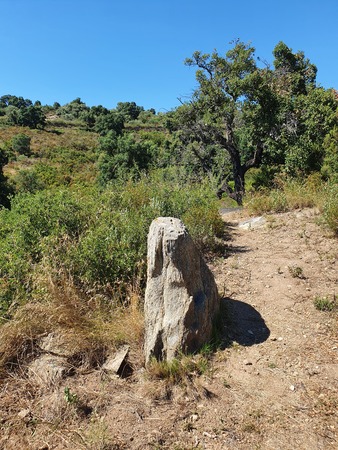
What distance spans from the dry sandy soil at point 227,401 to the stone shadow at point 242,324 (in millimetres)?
11

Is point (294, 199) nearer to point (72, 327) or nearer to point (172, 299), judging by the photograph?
point (172, 299)

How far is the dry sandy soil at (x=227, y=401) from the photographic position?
229 cm

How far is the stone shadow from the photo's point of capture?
327 centimetres

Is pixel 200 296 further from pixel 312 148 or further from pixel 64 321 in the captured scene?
pixel 312 148

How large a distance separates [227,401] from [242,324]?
102 cm

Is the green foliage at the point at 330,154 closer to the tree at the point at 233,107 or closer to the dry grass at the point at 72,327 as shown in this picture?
the tree at the point at 233,107

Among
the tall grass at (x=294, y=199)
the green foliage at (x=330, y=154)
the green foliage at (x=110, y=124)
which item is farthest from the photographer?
the green foliage at (x=110, y=124)

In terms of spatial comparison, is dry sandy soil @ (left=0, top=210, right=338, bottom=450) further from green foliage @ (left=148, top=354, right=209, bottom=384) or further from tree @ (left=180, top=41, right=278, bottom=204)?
tree @ (left=180, top=41, right=278, bottom=204)

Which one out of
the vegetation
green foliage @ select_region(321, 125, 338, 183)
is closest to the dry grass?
the vegetation

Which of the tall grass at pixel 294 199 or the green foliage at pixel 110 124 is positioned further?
the green foliage at pixel 110 124

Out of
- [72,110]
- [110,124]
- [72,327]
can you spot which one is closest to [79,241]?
[72,327]

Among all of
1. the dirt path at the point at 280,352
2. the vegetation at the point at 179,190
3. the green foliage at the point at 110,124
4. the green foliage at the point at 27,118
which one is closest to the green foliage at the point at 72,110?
the green foliage at the point at 27,118

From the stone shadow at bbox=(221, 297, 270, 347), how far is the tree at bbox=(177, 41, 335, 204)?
819 centimetres

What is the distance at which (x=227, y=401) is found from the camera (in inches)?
102
